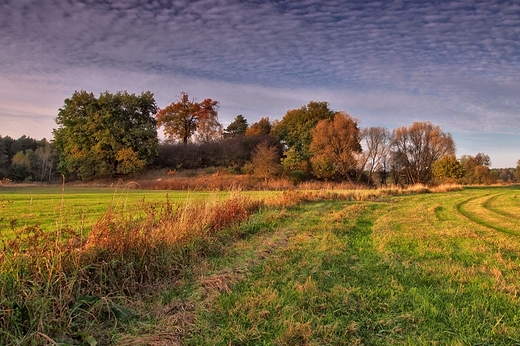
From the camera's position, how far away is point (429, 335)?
10.4ft

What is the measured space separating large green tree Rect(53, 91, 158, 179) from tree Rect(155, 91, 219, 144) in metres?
10.8

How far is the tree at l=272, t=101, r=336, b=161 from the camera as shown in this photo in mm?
45156

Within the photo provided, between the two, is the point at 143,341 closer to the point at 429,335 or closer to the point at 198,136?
the point at 429,335

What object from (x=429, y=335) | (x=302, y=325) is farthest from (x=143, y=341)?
(x=429, y=335)

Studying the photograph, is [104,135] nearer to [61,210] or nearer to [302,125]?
[302,125]

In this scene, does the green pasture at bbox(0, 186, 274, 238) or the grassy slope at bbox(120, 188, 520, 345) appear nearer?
the grassy slope at bbox(120, 188, 520, 345)

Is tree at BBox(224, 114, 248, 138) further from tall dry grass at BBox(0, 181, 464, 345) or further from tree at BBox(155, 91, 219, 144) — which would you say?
tall dry grass at BBox(0, 181, 464, 345)

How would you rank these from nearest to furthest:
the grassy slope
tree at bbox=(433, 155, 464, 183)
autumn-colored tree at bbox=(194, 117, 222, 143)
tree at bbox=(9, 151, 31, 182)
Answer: the grassy slope, tree at bbox=(9, 151, 31, 182), tree at bbox=(433, 155, 464, 183), autumn-colored tree at bbox=(194, 117, 222, 143)

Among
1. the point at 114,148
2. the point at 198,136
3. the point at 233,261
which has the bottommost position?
the point at 233,261

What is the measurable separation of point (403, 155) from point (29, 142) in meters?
61.8

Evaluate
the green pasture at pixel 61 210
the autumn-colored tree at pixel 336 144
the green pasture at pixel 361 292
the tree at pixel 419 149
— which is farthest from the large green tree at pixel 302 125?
the green pasture at pixel 361 292

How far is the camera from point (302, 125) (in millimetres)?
46531

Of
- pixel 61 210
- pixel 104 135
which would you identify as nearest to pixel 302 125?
pixel 104 135

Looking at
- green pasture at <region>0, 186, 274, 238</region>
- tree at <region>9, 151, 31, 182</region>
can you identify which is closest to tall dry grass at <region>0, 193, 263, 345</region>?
green pasture at <region>0, 186, 274, 238</region>
